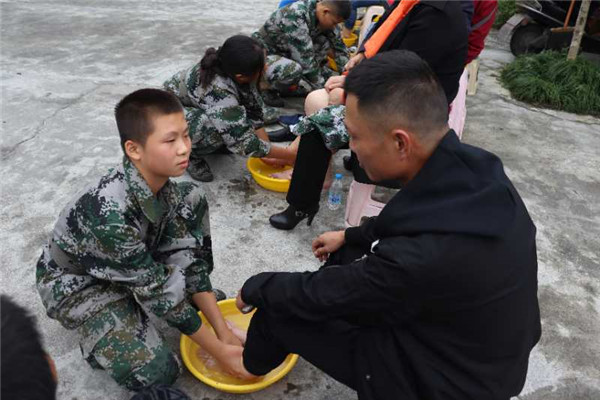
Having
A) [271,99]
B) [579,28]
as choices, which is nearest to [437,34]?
[271,99]

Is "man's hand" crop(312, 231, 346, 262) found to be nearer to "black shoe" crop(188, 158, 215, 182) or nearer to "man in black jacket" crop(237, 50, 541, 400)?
"man in black jacket" crop(237, 50, 541, 400)

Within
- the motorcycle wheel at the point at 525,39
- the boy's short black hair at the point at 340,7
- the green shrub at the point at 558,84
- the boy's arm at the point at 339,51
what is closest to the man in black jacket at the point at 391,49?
the boy's short black hair at the point at 340,7

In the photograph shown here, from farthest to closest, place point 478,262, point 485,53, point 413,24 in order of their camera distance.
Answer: point 485,53 → point 413,24 → point 478,262

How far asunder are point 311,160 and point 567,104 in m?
3.62

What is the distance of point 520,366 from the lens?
1356mm

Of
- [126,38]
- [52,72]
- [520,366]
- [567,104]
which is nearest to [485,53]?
[567,104]

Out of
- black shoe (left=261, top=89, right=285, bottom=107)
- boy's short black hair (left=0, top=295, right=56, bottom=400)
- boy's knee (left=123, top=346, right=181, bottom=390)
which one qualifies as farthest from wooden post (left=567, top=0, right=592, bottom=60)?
boy's short black hair (left=0, top=295, right=56, bottom=400)

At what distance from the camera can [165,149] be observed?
1.72 m

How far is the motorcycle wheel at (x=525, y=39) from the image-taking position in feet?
20.2

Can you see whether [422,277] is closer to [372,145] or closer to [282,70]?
[372,145]

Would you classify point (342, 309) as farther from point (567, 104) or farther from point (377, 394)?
point (567, 104)

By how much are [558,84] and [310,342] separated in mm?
4741

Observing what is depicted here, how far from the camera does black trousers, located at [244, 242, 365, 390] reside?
4.98 ft

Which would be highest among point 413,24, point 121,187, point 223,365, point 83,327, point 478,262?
point 413,24
